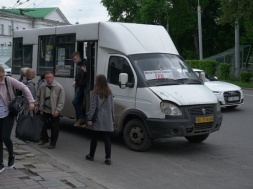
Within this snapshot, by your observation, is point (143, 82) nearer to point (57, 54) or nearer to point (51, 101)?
point (51, 101)

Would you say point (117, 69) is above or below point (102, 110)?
above

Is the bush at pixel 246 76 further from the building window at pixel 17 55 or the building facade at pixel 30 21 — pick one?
the building facade at pixel 30 21

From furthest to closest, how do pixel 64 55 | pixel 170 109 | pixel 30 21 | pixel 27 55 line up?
pixel 30 21 → pixel 27 55 → pixel 64 55 → pixel 170 109

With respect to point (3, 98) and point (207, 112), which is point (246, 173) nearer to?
point (207, 112)

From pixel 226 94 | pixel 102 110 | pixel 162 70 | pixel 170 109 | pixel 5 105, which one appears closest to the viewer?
pixel 5 105

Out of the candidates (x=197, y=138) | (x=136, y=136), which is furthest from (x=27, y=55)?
(x=197, y=138)

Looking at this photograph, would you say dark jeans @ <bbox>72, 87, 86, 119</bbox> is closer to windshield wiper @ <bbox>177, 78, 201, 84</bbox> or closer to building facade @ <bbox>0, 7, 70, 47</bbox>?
windshield wiper @ <bbox>177, 78, 201, 84</bbox>

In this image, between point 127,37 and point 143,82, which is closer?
point 143,82

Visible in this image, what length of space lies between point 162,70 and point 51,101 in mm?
2430

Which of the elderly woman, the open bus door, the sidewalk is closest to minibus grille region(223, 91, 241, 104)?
the open bus door

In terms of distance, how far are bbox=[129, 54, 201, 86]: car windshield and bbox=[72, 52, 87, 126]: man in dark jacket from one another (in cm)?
147

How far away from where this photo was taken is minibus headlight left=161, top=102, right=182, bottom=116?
863 centimetres

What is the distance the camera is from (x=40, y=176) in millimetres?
6477

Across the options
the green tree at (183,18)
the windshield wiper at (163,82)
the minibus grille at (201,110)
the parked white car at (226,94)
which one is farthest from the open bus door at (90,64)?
the green tree at (183,18)
